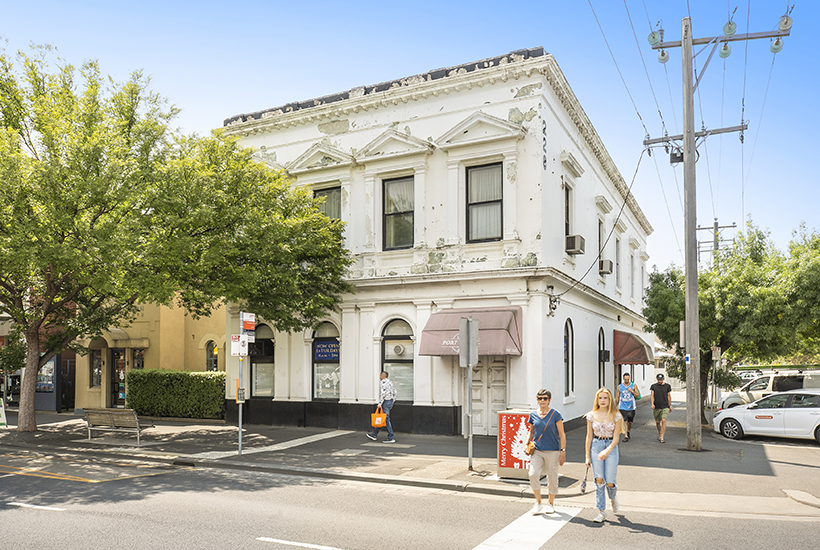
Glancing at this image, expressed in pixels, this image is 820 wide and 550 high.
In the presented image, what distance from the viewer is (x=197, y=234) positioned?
16.0 meters

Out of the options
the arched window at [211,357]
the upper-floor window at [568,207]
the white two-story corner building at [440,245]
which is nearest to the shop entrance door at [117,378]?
the arched window at [211,357]

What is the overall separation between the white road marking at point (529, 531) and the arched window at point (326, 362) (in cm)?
1105

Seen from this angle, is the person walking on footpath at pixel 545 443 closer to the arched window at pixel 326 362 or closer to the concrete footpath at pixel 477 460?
the concrete footpath at pixel 477 460

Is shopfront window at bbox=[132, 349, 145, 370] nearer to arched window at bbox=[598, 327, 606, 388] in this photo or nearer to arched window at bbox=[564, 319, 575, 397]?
arched window at bbox=[564, 319, 575, 397]

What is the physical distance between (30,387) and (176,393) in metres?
5.66

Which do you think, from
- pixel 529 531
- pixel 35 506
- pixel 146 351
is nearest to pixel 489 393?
pixel 529 531

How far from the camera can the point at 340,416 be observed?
1880 centimetres

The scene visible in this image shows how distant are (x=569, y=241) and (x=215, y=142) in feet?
33.7

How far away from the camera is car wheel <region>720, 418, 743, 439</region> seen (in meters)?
17.5

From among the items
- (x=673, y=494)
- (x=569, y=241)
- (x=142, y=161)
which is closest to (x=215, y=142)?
(x=142, y=161)

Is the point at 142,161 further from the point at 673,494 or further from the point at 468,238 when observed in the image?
the point at 673,494

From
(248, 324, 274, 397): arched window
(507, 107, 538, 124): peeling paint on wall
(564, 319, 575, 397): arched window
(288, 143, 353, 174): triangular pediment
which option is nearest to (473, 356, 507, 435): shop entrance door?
(564, 319, 575, 397): arched window

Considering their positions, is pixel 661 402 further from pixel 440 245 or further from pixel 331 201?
pixel 331 201

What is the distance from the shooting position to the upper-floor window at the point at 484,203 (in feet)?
57.2
